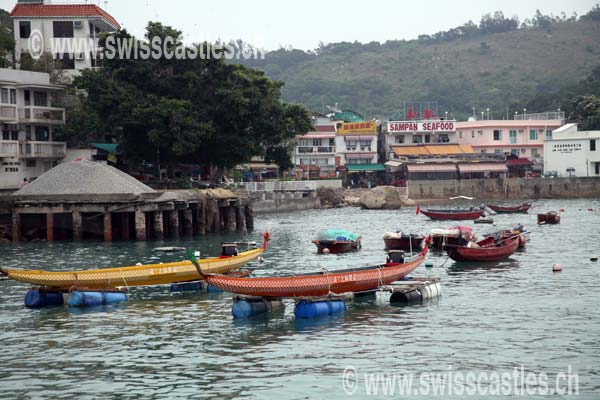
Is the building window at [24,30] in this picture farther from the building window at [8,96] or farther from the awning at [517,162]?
the awning at [517,162]

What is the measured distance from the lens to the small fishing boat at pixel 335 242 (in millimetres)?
62219

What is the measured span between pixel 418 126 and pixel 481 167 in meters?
12.8

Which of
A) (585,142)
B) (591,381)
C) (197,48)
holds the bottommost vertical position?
(591,381)

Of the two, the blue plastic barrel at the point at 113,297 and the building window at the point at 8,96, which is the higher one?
the building window at the point at 8,96

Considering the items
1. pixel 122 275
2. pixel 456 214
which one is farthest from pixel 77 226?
pixel 456 214

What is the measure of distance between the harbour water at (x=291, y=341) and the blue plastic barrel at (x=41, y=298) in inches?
30.1

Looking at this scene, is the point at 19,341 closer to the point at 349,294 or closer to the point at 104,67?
the point at 349,294

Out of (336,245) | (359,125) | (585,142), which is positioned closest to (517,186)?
(585,142)

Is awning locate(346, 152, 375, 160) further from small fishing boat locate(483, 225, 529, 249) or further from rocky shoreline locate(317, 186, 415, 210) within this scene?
small fishing boat locate(483, 225, 529, 249)

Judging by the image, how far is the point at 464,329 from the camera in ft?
114

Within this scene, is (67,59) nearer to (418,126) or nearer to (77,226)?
(77,226)

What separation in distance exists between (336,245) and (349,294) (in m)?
22.7

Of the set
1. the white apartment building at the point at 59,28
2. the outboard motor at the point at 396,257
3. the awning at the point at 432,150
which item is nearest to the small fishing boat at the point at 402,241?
the outboard motor at the point at 396,257

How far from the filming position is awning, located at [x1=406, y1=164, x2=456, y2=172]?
441 ft
